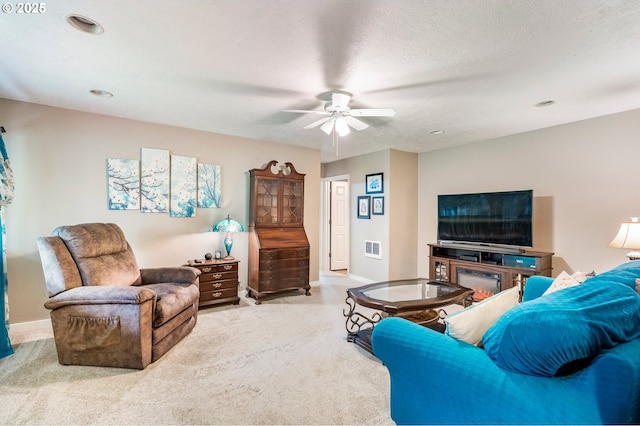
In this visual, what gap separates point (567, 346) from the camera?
3.33 ft

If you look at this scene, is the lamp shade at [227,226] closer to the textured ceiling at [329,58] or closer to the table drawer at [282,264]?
the table drawer at [282,264]

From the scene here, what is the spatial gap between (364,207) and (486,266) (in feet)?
7.57

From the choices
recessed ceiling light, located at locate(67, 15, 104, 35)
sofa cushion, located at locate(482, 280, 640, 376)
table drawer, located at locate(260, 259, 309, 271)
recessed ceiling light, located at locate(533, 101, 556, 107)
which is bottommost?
table drawer, located at locate(260, 259, 309, 271)

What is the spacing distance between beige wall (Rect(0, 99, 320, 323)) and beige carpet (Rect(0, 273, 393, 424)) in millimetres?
923

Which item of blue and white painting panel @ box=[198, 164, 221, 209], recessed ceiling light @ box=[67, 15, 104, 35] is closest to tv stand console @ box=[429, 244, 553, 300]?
blue and white painting panel @ box=[198, 164, 221, 209]

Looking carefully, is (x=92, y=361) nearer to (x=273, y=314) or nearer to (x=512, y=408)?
(x=273, y=314)

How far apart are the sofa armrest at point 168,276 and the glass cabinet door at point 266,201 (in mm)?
1397

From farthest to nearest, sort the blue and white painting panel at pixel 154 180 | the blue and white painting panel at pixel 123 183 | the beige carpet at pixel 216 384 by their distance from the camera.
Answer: the blue and white painting panel at pixel 154 180, the blue and white painting panel at pixel 123 183, the beige carpet at pixel 216 384

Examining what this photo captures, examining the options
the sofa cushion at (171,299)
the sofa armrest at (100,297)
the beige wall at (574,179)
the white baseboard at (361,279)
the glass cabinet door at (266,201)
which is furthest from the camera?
the white baseboard at (361,279)

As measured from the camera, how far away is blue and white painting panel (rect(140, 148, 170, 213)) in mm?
3838

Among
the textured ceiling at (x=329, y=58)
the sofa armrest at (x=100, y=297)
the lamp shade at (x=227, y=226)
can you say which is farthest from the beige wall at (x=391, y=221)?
the sofa armrest at (x=100, y=297)

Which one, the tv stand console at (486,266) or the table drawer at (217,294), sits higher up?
the tv stand console at (486,266)

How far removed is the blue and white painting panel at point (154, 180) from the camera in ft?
12.6

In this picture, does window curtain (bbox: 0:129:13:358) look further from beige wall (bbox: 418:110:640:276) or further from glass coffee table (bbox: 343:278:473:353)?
beige wall (bbox: 418:110:640:276)
